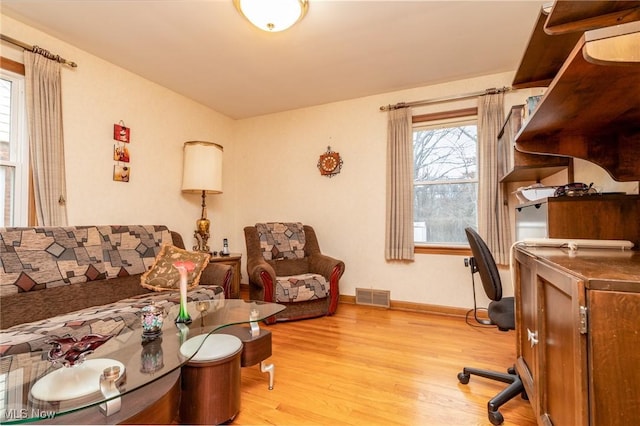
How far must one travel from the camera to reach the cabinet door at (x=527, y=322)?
1.10 meters

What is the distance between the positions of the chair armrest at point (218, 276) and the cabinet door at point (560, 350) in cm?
221

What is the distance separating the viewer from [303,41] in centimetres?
239

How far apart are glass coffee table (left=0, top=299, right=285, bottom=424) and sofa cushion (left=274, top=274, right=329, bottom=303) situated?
3.94 ft

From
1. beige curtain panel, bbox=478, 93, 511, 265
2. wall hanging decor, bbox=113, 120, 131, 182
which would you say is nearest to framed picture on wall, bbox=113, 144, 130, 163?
wall hanging decor, bbox=113, 120, 131, 182

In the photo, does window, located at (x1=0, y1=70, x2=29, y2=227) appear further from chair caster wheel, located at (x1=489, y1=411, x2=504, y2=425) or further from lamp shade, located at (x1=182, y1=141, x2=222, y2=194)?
chair caster wheel, located at (x1=489, y1=411, x2=504, y2=425)

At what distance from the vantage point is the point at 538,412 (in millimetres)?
1063

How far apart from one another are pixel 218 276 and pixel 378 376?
5.06ft

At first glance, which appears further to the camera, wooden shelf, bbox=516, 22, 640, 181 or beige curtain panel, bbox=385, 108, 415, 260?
beige curtain panel, bbox=385, 108, 415, 260

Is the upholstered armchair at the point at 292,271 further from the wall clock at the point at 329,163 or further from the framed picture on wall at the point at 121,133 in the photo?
the framed picture on wall at the point at 121,133

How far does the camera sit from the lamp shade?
324cm

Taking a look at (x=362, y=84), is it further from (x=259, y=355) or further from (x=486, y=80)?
(x=259, y=355)

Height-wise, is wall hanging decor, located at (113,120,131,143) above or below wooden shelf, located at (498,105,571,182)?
above

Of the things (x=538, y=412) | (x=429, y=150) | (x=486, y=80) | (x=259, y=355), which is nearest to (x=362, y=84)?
(x=429, y=150)

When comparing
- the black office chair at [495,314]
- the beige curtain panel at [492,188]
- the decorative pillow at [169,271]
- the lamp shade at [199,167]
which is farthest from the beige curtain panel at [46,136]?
the beige curtain panel at [492,188]
